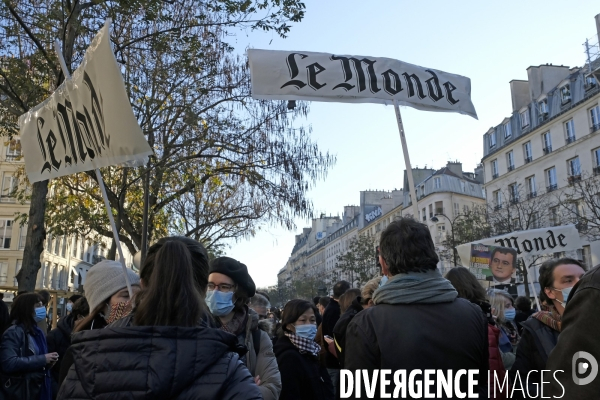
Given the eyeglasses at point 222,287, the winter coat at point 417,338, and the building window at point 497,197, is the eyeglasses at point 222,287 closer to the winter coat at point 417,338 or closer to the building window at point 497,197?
the winter coat at point 417,338

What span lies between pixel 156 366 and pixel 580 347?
4.12ft

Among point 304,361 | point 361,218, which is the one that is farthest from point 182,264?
point 361,218

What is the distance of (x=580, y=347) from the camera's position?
4.95 ft

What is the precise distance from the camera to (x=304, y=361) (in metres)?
4.42

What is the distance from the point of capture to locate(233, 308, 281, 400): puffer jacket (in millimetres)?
3168

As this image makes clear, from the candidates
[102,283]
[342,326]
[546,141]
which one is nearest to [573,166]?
[546,141]

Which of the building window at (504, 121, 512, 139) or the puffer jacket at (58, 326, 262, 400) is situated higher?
the building window at (504, 121, 512, 139)

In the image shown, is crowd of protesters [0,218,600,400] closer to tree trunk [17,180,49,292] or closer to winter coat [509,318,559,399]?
winter coat [509,318,559,399]

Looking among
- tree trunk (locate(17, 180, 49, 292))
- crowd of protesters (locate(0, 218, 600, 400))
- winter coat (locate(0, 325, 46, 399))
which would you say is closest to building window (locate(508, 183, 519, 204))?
tree trunk (locate(17, 180, 49, 292))

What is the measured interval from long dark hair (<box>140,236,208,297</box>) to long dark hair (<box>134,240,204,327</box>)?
7 cm

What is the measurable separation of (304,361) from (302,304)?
0.73 m

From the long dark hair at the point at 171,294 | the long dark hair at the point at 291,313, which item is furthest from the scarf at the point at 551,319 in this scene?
the long dark hair at the point at 171,294

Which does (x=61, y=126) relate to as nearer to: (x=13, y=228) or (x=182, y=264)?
(x=182, y=264)

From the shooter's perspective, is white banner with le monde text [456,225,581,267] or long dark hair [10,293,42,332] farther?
white banner with le monde text [456,225,581,267]
